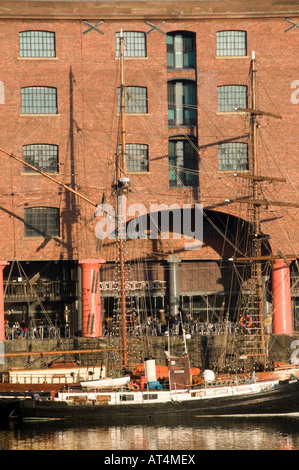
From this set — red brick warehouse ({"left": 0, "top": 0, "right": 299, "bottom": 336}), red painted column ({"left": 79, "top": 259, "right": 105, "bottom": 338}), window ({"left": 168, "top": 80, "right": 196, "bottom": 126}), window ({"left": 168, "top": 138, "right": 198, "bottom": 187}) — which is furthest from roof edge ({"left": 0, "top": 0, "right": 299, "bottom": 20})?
red painted column ({"left": 79, "top": 259, "right": 105, "bottom": 338})

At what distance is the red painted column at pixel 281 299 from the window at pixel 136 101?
547 inches

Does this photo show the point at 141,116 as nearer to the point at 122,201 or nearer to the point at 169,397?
the point at 122,201

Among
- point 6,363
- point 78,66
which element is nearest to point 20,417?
point 6,363

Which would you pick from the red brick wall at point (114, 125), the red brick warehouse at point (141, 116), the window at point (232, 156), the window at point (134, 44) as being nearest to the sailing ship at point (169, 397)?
the red brick warehouse at point (141, 116)

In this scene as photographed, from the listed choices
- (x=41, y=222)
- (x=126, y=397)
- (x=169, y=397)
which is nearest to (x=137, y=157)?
(x=41, y=222)

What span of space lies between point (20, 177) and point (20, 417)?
694 inches

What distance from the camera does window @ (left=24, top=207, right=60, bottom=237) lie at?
66.0 metres

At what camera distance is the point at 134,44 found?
6719 centimetres

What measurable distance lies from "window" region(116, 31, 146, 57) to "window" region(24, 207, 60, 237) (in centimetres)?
1175

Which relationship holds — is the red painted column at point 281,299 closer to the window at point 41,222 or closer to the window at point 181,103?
the window at point 181,103

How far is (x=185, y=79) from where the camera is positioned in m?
67.6

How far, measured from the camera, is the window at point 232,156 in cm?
6706

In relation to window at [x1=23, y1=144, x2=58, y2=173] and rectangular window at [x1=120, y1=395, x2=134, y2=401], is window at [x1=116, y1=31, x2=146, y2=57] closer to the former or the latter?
window at [x1=23, y1=144, x2=58, y2=173]

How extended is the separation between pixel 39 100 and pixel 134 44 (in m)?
7.53
